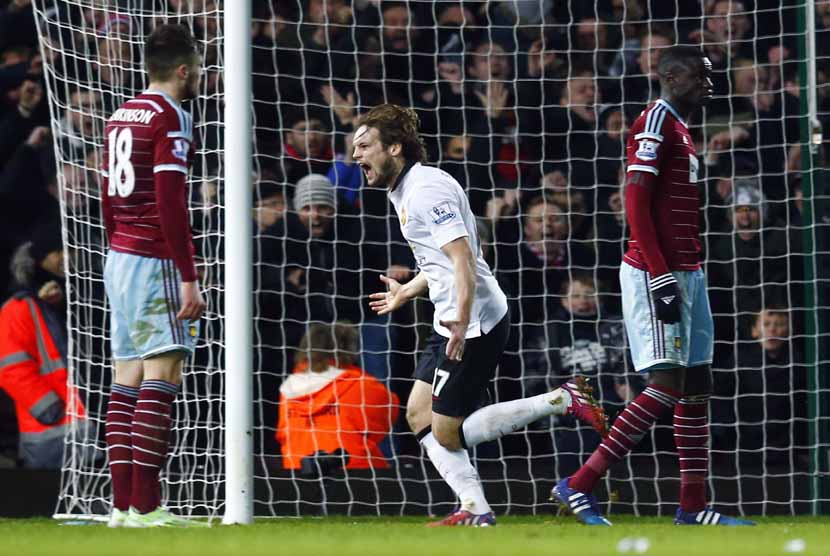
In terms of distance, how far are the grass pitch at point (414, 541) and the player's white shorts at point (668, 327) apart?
2.40 ft

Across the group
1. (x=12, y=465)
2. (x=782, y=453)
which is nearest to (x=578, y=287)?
(x=782, y=453)

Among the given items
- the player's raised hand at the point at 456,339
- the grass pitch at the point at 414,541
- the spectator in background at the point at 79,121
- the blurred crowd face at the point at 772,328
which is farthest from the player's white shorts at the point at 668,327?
the spectator in background at the point at 79,121

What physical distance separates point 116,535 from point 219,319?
282 cm

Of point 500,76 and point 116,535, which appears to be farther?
point 500,76

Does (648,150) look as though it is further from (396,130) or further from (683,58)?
(396,130)

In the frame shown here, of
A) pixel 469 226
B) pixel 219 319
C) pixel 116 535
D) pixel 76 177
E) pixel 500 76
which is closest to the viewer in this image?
pixel 116 535

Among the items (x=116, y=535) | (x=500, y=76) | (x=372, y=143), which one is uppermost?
(x=500, y=76)

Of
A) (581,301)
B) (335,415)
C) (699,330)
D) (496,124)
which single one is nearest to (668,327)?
(699,330)

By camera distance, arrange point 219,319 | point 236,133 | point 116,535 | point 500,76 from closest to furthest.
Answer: point 116,535 < point 236,133 < point 219,319 < point 500,76

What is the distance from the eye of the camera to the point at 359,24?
9.63 metres

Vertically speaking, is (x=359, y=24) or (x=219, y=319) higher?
(x=359, y=24)

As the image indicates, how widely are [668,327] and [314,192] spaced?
2.98 m

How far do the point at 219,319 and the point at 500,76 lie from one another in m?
2.49

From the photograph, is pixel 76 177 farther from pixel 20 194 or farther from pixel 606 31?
pixel 606 31
